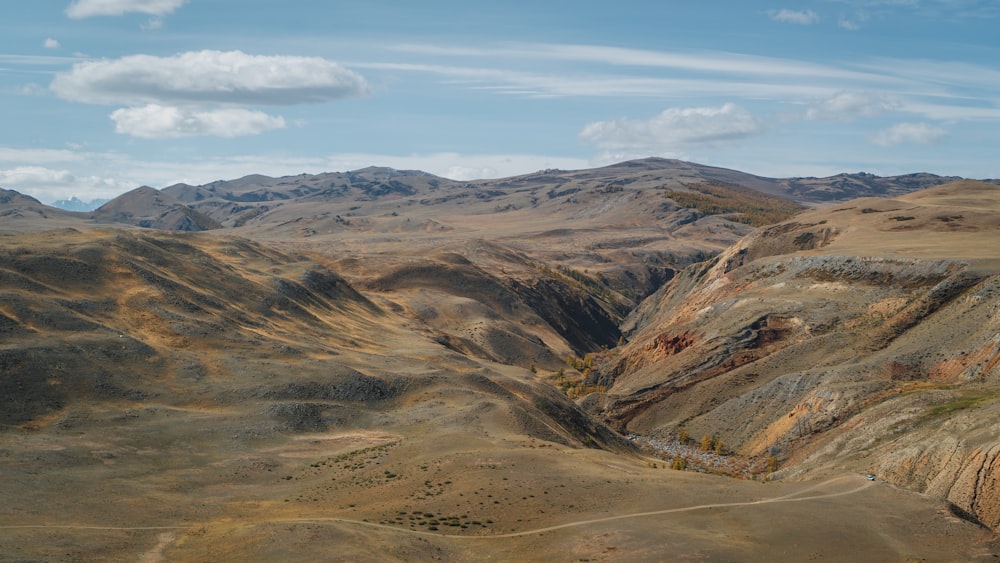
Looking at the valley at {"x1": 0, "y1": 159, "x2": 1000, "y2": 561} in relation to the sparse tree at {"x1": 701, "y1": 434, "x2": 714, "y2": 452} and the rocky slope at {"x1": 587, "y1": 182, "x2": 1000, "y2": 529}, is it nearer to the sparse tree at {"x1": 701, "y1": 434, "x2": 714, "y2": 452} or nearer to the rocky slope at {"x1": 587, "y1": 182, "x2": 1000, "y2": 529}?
the rocky slope at {"x1": 587, "y1": 182, "x2": 1000, "y2": 529}

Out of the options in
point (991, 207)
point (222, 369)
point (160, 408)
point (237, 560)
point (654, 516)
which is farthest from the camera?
point (991, 207)

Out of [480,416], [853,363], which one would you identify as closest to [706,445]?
[853,363]

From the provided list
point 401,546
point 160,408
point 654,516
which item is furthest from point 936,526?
point 160,408

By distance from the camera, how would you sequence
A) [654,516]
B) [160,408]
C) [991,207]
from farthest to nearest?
[991,207]
[160,408]
[654,516]

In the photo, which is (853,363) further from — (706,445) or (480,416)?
(480,416)

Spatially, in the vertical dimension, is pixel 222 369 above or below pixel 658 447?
above

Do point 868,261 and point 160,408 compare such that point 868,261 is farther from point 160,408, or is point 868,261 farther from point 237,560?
point 237,560

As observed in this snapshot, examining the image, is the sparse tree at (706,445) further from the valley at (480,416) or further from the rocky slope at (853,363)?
the rocky slope at (853,363)
